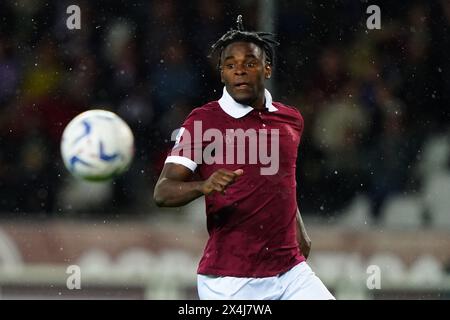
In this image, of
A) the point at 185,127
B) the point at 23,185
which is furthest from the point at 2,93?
the point at 185,127

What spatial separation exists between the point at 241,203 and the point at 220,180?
0.43 metres

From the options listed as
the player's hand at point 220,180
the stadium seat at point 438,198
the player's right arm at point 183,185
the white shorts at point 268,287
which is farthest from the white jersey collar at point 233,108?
the stadium seat at point 438,198

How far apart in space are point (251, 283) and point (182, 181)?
0.58m

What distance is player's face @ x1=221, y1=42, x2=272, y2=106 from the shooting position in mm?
6098

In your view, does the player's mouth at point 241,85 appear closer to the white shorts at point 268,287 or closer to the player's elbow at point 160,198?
the player's elbow at point 160,198

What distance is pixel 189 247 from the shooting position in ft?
33.0

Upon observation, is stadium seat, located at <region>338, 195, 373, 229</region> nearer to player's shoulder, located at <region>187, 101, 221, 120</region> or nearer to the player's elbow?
player's shoulder, located at <region>187, 101, 221, 120</region>

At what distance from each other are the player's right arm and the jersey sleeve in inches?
1.2

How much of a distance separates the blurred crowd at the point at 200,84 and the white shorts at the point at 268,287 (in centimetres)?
414

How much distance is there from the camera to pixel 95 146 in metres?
7.68

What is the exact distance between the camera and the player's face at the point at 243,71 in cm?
610

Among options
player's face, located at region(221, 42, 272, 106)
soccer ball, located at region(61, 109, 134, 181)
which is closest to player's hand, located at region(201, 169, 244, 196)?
player's face, located at region(221, 42, 272, 106)
